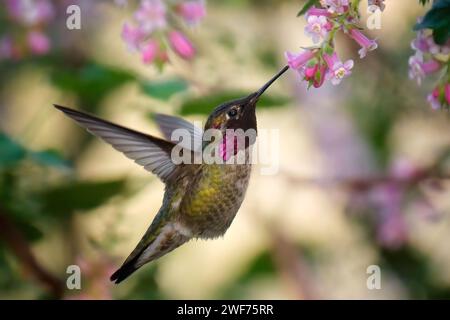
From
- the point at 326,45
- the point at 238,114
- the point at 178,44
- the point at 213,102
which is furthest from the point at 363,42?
the point at 213,102

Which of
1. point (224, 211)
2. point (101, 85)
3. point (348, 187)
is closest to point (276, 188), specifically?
point (348, 187)

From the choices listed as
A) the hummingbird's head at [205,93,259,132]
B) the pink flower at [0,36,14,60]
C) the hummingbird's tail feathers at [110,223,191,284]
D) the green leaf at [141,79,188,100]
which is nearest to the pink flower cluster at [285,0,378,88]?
the hummingbird's head at [205,93,259,132]

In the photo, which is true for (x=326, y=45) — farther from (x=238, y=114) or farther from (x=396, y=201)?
(x=396, y=201)

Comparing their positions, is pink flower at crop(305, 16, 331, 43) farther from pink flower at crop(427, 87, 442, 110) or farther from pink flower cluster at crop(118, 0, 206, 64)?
pink flower cluster at crop(118, 0, 206, 64)

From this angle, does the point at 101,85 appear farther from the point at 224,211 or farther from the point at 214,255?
the point at 214,255

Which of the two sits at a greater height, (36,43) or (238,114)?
(36,43)

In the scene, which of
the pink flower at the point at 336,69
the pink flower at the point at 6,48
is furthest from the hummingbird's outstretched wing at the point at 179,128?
the pink flower at the point at 6,48

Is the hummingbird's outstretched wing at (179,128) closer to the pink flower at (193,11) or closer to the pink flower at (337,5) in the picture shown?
the pink flower at (193,11)
